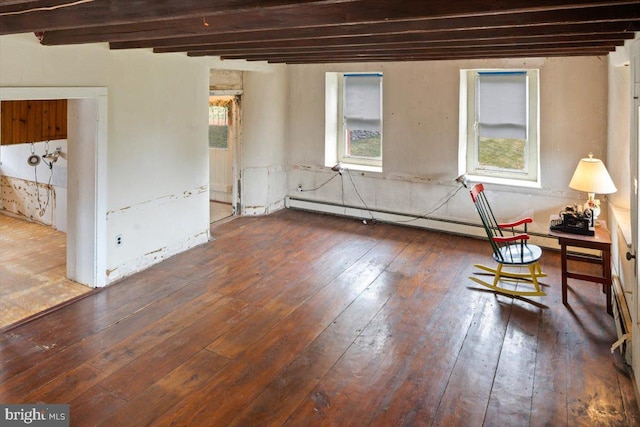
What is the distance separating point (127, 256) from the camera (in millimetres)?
4812

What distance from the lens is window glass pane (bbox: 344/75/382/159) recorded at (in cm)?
693

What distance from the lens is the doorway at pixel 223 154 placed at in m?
7.21

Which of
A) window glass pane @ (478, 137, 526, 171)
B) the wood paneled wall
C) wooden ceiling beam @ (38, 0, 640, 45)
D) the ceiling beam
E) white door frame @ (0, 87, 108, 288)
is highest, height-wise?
the ceiling beam

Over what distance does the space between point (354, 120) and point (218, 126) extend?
96.7 inches

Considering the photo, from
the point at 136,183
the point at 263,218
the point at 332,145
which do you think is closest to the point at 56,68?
the point at 136,183

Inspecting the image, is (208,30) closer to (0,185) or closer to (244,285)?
(244,285)

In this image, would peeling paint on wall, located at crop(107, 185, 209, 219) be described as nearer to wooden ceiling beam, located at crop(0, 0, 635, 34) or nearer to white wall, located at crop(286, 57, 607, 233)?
wooden ceiling beam, located at crop(0, 0, 635, 34)

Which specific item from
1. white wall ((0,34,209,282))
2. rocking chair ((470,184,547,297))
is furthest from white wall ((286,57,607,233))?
white wall ((0,34,209,282))

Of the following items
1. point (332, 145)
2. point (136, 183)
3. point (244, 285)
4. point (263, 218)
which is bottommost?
point (244, 285)

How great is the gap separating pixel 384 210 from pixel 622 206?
3163 mm

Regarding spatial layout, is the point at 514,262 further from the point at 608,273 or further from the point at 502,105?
the point at 502,105

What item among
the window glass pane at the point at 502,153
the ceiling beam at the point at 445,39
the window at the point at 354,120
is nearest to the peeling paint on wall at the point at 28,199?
the ceiling beam at the point at 445,39

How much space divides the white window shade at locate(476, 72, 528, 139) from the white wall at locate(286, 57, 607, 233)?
0.26 metres

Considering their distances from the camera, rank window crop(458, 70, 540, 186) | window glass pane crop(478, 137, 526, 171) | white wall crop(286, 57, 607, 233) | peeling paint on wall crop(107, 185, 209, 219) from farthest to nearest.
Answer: window glass pane crop(478, 137, 526, 171), window crop(458, 70, 540, 186), white wall crop(286, 57, 607, 233), peeling paint on wall crop(107, 185, 209, 219)
